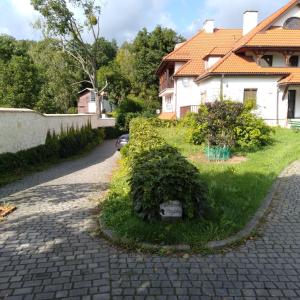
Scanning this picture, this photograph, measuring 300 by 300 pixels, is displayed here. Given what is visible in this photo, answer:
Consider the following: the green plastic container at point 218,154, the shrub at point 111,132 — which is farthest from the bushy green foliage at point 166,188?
the shrub at point 111,132

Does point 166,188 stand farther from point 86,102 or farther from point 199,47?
point 86,102

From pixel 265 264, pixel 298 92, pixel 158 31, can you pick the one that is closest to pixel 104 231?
pixel 265 264

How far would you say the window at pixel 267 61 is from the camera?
90.0 ft

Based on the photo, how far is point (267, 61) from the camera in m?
27.5

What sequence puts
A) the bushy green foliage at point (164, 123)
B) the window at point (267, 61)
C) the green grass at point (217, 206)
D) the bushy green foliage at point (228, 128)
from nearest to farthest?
the green grass at point (217, 206)
the bushy green foliage at point (228, 128)
the bushy green foliage at point (164, 123)
the window at point (267, 61)

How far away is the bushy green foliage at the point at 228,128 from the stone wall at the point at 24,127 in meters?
6.97

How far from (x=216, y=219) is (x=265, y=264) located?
4.62 feet

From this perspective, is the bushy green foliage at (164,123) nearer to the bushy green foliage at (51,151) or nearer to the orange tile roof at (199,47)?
the bushy green foliage at (51,151)

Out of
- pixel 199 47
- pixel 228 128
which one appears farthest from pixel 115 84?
pixel 228 128

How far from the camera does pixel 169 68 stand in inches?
1432

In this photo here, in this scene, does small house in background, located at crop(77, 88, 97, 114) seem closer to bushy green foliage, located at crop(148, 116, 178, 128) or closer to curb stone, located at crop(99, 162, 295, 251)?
bushy green foliage, located at crop(148, 116, 178, 128)

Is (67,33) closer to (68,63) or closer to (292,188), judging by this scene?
(68,63)

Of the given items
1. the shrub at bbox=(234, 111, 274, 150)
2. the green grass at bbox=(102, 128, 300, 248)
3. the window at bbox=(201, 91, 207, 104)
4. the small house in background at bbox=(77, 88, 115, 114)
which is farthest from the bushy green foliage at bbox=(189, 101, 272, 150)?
the small house in background at bbox=(77, 88, 115, 114)

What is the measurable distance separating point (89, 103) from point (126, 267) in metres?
56.8
